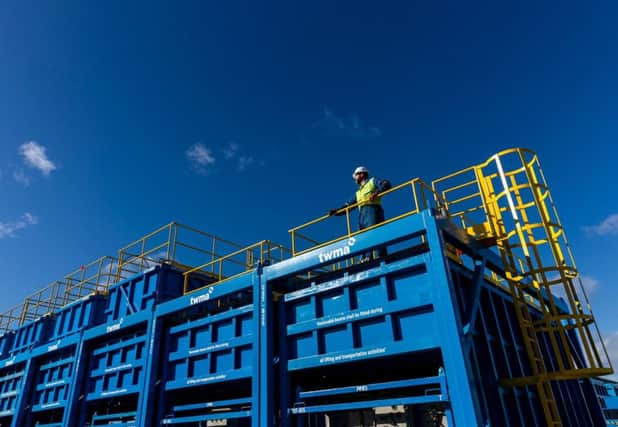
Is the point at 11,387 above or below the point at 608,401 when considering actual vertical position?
above

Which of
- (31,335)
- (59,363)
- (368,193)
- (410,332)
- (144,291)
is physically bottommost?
(410,332)

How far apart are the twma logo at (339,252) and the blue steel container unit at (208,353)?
5.89 ft

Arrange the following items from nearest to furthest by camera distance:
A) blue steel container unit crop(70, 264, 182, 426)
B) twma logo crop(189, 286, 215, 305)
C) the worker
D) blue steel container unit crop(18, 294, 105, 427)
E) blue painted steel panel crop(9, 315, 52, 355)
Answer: the worker < twma logo crop(189, 286, 215, 305) < blue steel container unit crop(70, 264, 182, 426) < blue steel container unit crop(18, 294, 105, 427) < blue painted steel panel crop(9, 315, 52, 355)

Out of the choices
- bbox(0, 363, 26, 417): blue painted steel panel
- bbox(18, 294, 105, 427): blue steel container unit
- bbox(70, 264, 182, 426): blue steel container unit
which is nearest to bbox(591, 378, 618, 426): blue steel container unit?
bbox(70, 264, 182, 426): blue steel container unit

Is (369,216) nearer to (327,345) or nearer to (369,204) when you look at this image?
(369,204)

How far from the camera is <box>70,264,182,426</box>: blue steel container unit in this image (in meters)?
10.7

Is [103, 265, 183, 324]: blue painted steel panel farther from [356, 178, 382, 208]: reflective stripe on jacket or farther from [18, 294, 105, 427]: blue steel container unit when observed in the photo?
[356, 178, 382, 208]: reflective stripe on jacket

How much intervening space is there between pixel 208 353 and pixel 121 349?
3.70 meters

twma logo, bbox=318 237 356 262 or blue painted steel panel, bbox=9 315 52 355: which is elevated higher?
blue painted steel panel, bbox=9 315 52 355

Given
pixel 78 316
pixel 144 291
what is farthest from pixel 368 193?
pixel 78 316

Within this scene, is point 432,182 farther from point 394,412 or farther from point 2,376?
point 2,376

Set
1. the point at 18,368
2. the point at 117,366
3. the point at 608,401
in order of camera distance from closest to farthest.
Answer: the point at 117,366
the point at 18,368
the point at 608,401

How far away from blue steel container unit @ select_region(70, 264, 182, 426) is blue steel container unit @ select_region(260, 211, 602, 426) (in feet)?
14.1

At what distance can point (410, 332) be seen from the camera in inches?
260
